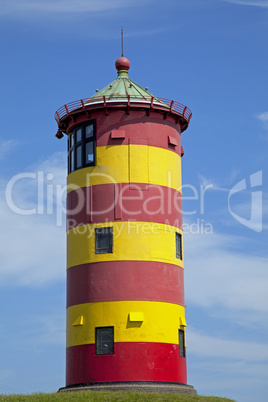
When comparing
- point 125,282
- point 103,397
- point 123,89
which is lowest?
point 103,397

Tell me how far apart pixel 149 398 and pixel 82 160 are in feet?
42.4

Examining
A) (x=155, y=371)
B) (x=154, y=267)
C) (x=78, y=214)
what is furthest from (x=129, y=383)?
(x=78, y=214)

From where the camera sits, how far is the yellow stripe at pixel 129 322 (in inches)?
1506

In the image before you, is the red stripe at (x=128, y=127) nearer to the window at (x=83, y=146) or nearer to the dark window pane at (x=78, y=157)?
the window at (x=83, y=146)

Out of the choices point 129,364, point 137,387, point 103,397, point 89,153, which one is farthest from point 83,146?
point 103,397

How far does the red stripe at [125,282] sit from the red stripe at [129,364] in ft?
7.76

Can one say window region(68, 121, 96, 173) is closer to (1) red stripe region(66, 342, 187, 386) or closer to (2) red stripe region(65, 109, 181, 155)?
(2) red stripe region(65, 109, 181, 155)

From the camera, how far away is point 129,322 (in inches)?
1506

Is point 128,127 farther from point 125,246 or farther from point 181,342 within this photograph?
point 181,342

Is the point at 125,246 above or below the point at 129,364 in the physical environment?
above

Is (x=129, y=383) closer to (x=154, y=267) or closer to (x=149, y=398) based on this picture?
(x=149, y=398)

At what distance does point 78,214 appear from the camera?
135 feet

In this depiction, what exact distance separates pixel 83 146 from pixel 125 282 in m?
7.78

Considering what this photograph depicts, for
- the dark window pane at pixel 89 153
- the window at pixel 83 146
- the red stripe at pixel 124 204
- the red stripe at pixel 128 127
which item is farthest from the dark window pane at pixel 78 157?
the red stripe at pixel 128 127
